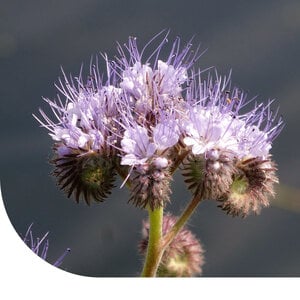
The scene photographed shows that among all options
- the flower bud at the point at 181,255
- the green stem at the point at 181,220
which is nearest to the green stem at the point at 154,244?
the green stem at the point at 181,220

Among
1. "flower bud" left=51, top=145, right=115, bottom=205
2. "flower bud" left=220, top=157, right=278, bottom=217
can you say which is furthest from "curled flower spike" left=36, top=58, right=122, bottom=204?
"flower bud" left=220, top=157, right=278, bottom=217

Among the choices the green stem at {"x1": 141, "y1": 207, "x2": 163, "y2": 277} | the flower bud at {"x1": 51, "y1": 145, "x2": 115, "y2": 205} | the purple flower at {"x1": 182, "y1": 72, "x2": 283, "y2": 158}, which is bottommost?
the green stem at {"x1": 141, "y1": 207, "x2": 163, "y2": 277}

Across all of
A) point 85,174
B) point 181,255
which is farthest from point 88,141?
point 181,255

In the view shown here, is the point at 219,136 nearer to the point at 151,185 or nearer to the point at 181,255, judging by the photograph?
the point at 151,185

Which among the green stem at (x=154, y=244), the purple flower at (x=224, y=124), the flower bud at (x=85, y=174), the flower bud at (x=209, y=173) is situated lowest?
the green stem at (x=154, y=244)

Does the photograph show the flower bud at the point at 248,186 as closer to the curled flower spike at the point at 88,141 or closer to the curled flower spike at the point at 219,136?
the curled flower spike at the point at 219,136

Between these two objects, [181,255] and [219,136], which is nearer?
[219,136]

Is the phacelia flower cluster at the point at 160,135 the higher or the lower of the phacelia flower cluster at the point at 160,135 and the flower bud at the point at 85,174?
the higher

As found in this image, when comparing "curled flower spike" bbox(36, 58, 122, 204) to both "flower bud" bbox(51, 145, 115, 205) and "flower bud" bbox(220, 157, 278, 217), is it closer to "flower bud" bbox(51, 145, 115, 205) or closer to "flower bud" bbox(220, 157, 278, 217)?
"flower bud" bbox(51, 145, 115, 205)
